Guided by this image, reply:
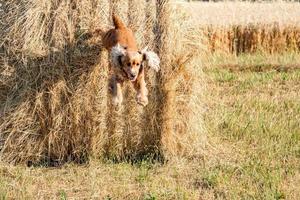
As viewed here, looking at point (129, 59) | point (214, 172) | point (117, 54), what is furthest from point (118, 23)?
point (214, 172)

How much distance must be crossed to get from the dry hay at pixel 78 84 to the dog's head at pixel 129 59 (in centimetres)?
92

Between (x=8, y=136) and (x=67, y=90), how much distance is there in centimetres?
88

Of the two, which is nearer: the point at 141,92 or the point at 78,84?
the point at 141,92

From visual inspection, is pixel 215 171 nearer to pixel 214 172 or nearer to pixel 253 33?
pixel 214 172

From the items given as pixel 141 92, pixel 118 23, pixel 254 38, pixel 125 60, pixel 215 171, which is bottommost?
pixel 215 171

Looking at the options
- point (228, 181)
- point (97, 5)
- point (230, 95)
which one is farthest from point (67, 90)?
point (230, 95)

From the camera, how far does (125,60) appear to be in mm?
6355

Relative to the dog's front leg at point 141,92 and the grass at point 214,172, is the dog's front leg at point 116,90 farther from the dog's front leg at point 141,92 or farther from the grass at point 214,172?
the grass at point 214,172

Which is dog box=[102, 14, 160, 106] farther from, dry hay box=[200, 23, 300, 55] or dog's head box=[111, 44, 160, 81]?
dry hay box=[200, 23, 300, 55]

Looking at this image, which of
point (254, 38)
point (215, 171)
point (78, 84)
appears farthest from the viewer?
point (254, 38)

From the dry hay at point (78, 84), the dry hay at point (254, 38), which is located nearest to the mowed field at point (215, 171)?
the dry hay at point (78, 84)

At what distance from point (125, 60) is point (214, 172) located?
166 cm

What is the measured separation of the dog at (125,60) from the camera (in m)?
6.36

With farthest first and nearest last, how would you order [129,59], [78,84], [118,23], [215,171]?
1. [78,84]
2. [215,171]
3. [118,23]
4. [129,59]
